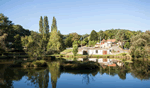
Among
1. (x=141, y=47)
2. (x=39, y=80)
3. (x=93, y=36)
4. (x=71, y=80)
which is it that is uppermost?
(x=93, y=36)

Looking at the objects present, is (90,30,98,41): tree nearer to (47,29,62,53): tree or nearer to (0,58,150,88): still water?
(47,29,62,53): tree

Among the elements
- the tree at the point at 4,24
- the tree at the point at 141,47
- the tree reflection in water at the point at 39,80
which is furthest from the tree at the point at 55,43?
the tree reflection in water at the point at 39,80

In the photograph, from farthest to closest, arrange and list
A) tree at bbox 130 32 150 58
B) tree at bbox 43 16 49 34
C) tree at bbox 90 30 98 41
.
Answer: tree at bbox 90 30 98 41 → tree at bbox 43 16 49 34 → tree at bbox 130 32 150 58

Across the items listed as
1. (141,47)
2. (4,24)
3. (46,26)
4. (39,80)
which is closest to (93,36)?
(46,26)

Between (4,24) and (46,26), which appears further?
(46,26)

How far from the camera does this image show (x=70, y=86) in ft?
41.4

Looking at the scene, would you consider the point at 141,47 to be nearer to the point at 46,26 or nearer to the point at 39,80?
the point at 39,80

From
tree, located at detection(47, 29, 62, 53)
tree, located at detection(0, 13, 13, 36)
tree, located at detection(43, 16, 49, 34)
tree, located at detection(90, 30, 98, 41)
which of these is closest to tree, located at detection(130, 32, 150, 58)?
tree, located at detection(47, 29, 62, 53)

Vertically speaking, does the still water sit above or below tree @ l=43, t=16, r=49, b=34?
below

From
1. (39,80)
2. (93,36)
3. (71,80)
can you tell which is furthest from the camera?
(93,36)

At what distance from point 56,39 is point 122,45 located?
46.5 m

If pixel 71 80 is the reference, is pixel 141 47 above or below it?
above

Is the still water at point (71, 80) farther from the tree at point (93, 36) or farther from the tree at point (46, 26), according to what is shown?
the tree at point (93, 36)

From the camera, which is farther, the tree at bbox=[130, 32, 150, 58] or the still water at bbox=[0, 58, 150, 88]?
the tree at bbox=[130, 32, 150, 58]
